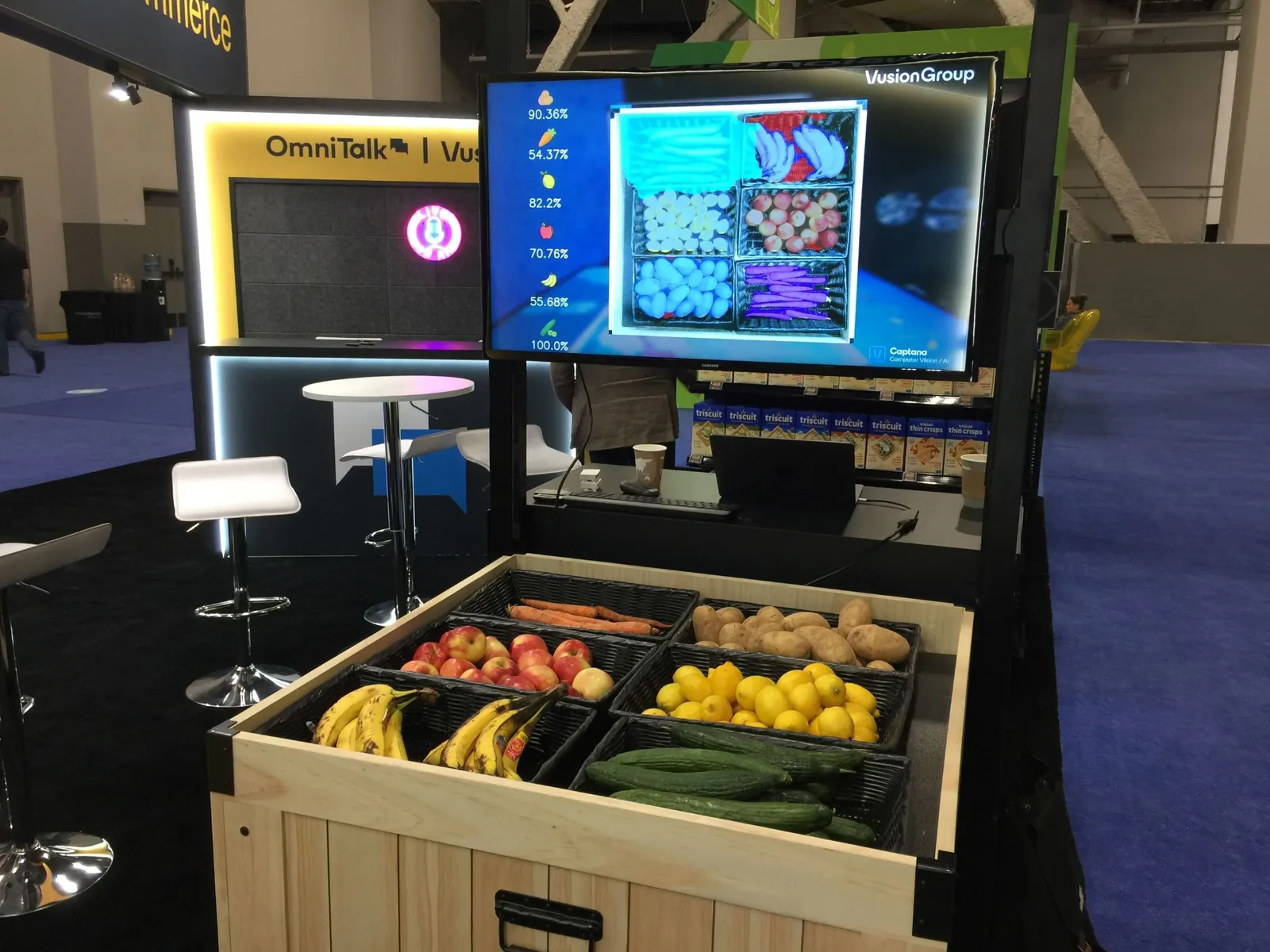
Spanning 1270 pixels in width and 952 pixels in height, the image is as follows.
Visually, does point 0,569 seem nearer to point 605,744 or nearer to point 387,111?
point 605,744

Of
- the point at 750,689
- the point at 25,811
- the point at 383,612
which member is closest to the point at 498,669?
the point at 750,689

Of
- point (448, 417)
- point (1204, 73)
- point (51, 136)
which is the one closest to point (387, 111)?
point (448, 417)

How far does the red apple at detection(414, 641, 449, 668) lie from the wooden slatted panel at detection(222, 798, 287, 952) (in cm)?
36

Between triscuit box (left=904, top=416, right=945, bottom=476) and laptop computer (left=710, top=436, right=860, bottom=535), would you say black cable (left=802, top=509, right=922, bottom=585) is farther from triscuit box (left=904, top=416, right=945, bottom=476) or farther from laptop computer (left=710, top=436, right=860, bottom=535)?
triscuit box (left=904, top=416, right=945, bottom=476)

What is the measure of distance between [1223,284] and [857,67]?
17.2 meters

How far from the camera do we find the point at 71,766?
300 centimetres

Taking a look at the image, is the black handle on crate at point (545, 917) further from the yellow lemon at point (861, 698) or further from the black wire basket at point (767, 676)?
the yellow lemon at point (861, 698)

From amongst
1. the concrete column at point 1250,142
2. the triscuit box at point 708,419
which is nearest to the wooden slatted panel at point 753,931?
the triscuit box at point 708,419

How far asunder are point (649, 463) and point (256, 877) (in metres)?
1.21

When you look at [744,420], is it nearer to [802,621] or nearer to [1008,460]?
[802,621]

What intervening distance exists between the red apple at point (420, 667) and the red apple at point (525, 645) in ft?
0.45

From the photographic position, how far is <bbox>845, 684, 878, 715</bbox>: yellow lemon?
4.82 ft

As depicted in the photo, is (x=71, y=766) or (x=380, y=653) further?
(x=71, y=766)

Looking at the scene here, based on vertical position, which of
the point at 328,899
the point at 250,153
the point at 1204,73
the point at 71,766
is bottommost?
the point at 71,766
